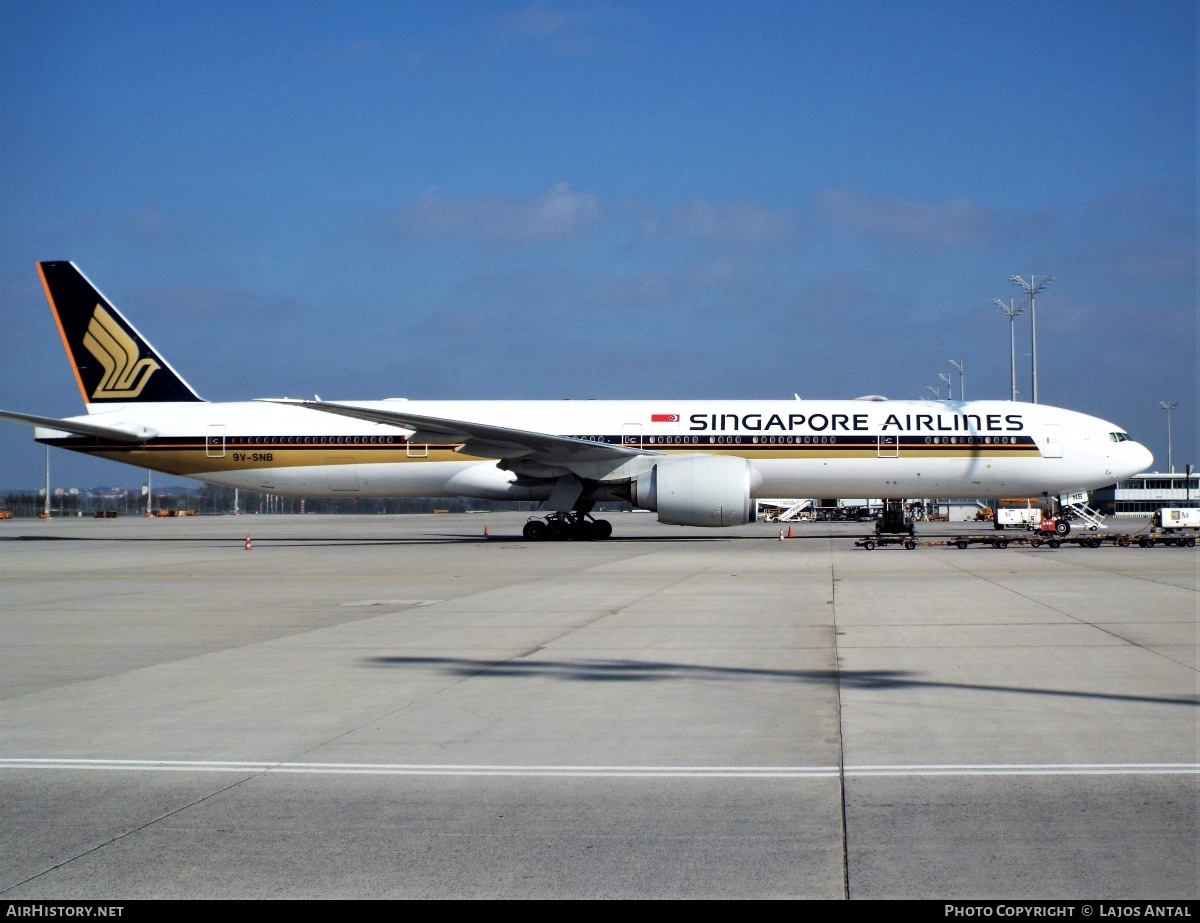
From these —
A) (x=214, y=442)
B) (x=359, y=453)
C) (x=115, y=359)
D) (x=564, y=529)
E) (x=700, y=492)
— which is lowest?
(x=564, y=529)

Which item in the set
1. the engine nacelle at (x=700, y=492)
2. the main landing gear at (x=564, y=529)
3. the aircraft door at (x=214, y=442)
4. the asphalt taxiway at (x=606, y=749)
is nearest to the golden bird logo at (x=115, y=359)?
the aircraft door at (x=214, y=442)

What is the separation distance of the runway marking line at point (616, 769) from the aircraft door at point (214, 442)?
2558 centimetres

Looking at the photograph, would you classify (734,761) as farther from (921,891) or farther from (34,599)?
(34,599)

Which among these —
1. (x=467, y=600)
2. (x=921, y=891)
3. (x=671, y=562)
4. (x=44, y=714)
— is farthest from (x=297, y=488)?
(x=921, y=891)

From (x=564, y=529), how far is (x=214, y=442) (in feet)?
32.7

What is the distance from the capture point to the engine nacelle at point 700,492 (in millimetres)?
26250

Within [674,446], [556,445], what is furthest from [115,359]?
[674,446]

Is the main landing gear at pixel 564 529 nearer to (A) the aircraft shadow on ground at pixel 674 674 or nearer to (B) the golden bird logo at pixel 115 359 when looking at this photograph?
(B) the golden bird logo at pixel 115 359

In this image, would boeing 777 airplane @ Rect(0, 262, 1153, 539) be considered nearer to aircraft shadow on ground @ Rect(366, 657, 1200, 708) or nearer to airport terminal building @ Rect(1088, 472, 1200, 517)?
aircraft shadow on ground @ Rect(366, 657, 1200, 708)

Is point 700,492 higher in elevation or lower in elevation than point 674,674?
higher

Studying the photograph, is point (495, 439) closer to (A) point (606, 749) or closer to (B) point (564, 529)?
(B) point (564, 529)

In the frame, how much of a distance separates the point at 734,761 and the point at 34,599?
1227 centimetres

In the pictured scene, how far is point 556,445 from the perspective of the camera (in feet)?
88.4

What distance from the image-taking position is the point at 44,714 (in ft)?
23.2
